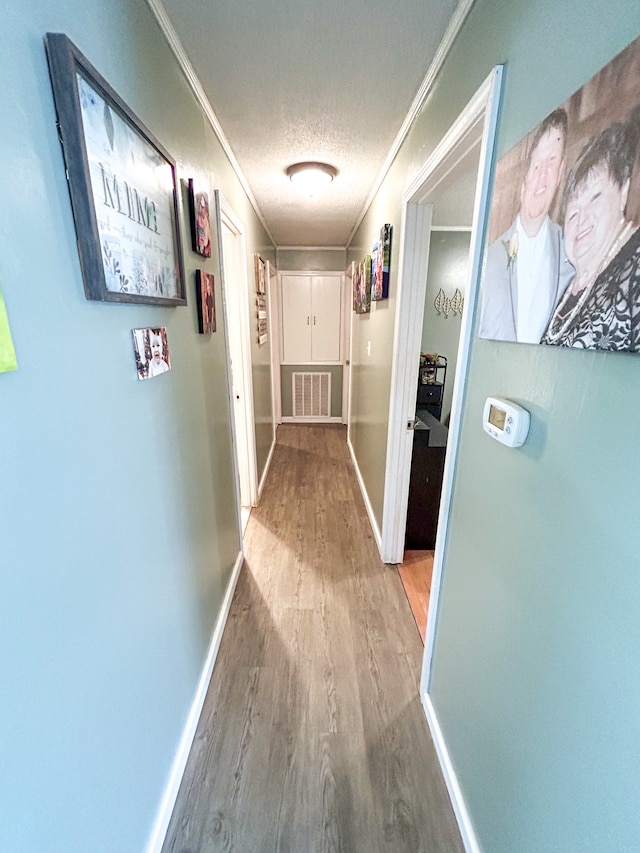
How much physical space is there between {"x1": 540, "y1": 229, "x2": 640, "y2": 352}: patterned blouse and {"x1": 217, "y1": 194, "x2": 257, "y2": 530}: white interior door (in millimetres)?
1764

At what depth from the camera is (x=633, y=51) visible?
0.48 m

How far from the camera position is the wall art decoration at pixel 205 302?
1.39 meters

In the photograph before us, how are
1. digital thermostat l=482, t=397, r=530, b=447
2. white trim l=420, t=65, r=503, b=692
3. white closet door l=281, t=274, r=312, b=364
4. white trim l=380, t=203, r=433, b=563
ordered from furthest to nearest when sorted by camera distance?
white closet door l=281, t=274, r=312, b=364
white trim l=380, t=203, r=433, b=563
white trim l=420, t=65, r=503, b=692
digital thermostat l=482, t=397, r=530, b=447

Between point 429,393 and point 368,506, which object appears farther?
point 429,393

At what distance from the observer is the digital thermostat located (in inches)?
29.5

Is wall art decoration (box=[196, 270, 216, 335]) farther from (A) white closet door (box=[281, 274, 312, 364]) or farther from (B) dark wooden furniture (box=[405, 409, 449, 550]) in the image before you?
(A) white closet door (box=[281, 274, 312, 364])

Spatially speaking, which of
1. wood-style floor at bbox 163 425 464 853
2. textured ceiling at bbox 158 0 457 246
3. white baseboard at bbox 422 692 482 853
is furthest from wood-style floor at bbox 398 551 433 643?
textured ceiling at bbox 158 0 457 246

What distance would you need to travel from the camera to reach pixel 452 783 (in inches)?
43.0

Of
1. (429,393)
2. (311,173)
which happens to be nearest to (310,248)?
(311,173)

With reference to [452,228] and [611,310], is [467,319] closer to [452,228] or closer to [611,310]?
[611,310]

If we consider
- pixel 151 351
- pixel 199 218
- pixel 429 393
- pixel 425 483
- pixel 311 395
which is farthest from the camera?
pixel 311 395

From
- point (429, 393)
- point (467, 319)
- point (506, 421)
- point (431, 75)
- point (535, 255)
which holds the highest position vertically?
point (431, 75)

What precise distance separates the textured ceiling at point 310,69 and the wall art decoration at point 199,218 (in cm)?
40

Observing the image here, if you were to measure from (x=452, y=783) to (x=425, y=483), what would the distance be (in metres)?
1.37
